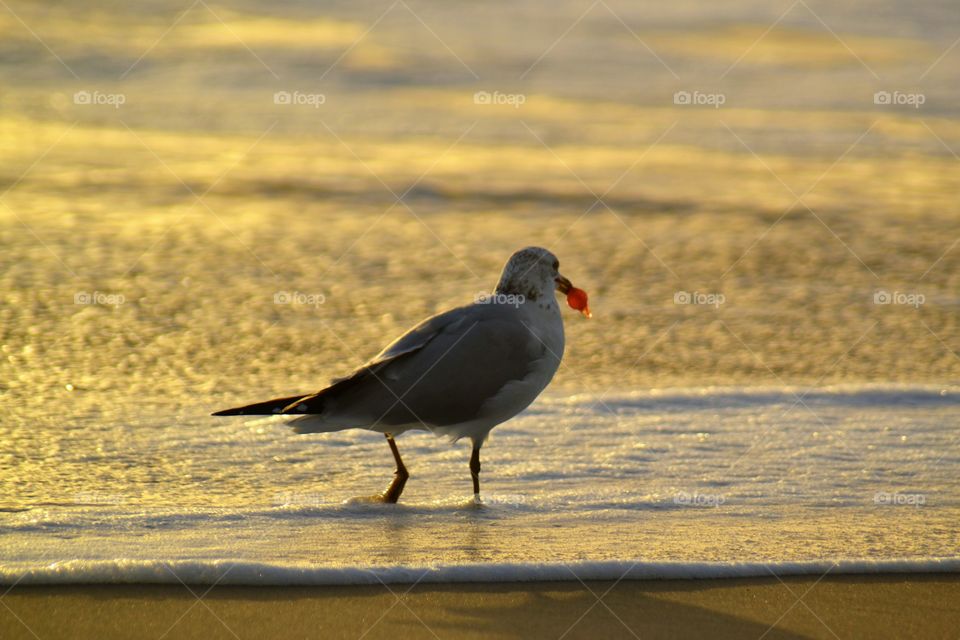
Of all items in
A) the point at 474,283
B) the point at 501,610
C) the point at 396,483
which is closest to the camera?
the point at 501,610

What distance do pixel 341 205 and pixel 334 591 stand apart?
7803 millimetres

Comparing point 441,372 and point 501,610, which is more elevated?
point 441,372

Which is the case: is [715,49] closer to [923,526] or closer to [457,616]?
[923,526]

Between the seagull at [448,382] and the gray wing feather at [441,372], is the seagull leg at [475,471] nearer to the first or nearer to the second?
the seagull at [448,382]

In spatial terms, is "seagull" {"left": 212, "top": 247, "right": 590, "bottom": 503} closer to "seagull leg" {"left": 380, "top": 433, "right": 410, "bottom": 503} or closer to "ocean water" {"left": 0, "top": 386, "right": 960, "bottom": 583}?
"seagull leg" {"left": 380, "top": 433, "right": 410, "bottom": 503}

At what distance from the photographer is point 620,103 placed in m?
16.8

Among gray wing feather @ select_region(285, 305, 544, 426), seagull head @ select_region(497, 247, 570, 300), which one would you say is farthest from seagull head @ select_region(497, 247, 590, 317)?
gray wing feather @ select_region(285, 305, 544, 426)

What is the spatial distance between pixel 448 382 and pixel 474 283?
11.6ft

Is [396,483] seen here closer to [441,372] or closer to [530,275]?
[441,372]

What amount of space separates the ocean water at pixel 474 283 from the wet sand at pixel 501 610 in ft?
0.38

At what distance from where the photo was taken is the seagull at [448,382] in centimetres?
579

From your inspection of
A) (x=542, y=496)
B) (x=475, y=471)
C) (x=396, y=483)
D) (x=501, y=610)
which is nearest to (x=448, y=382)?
(x=475, y=471)

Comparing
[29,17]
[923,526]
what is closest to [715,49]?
[29,17]

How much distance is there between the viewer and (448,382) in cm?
597
